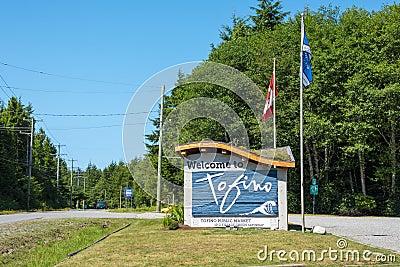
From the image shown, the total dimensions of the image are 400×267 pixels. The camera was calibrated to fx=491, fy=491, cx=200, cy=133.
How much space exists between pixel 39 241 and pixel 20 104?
52.2 meters

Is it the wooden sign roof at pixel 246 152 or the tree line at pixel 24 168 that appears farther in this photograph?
the tree line at pixel 24 168

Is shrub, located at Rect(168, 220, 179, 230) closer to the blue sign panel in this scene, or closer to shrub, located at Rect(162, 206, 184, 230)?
shrub, located at Rect(162, 206, 184, 230)

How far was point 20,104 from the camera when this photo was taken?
65.4 meters

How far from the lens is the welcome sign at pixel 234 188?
18156 millimetres

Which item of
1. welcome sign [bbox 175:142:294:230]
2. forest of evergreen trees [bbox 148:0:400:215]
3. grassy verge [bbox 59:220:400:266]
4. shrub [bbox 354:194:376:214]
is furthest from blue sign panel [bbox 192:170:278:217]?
shrub [bbox 354:194:376:214]

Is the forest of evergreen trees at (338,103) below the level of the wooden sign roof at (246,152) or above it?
above

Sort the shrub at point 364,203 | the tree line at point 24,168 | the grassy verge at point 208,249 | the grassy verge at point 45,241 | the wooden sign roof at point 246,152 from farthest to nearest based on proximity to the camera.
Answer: the tree line at point 24,168 < the shrub at point 364,203 < the wooden sign roof at point 246,152 < the grassy verge at point 45,241 < the grassy verge at point 208,249

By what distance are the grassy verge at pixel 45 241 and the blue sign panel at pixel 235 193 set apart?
168 inches

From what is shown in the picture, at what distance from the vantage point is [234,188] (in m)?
18.5

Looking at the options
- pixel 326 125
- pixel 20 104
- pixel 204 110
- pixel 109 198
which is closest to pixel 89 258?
pixel 326 125

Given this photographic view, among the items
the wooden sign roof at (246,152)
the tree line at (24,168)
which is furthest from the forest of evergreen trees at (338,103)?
the wooden sign roof at (246,152)

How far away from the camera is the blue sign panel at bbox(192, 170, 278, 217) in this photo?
18.2 m

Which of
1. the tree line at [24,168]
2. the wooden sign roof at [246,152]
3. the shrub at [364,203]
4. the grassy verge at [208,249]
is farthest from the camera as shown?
the tree line at [24,168]

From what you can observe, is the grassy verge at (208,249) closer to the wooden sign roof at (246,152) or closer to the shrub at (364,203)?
the wooden sign roof at (246,152)
